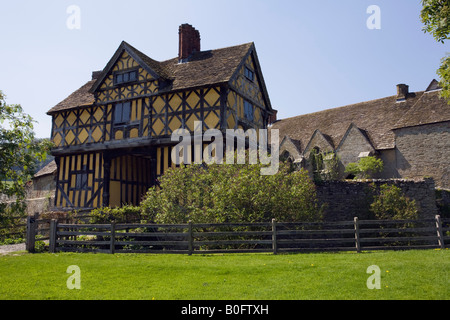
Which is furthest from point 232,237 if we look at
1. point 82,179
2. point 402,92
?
point 402,92

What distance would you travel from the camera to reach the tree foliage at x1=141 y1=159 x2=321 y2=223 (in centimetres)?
1288

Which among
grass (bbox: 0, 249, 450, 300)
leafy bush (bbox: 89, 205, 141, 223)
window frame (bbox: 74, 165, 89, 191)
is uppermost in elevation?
window frame (bbox: 74, 165, 89, 191)

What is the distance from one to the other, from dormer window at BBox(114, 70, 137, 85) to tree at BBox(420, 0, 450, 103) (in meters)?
13.8

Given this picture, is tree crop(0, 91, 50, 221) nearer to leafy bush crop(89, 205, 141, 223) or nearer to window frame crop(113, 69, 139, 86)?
leafy bush crop(89, 205, 141, 223)

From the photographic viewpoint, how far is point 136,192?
21.6 metres

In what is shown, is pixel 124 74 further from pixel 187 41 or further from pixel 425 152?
pixel 425 152

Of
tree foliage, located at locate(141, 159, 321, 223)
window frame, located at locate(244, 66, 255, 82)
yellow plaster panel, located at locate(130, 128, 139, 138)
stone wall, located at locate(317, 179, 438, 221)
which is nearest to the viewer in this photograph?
tree foliage, located at locate(141, 159, 321, 223)

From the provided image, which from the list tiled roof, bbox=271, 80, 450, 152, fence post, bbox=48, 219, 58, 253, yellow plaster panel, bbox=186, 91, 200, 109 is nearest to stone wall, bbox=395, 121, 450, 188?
tiled roof, bbox=271, 80, 450, 152

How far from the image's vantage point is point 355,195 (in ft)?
52.2

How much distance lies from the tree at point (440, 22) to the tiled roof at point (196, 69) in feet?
28.1

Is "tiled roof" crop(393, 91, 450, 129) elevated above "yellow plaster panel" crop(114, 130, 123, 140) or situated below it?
above

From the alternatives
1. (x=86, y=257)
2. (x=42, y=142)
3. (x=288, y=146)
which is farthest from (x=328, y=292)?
(x=288, y=146)

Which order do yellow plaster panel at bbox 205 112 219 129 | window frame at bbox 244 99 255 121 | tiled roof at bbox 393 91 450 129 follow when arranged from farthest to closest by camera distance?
tiled roof at bbox 393 91 450 129, window frame at bbox 244 99 255 121, yellow plaster panel at bbox 205 112 219 129

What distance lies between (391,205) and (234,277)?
9988 millimetres
